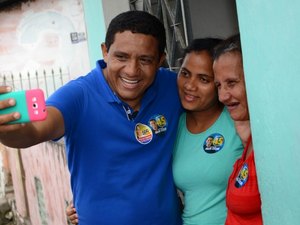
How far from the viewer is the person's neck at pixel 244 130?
5.41 feet

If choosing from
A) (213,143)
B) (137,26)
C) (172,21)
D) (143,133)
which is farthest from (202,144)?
(172,21)

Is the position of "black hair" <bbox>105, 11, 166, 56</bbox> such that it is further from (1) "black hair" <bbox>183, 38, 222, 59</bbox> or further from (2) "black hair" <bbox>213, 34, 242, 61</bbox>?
(2) "black hair" <bbox>213, 34, 242, 61</bbox>

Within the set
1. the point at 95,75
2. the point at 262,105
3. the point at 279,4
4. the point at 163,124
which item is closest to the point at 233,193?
the point at 262,105

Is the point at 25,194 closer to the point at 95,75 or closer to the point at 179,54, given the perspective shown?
the point at 179,54

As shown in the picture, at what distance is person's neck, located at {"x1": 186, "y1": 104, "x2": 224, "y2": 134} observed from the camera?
1.92m

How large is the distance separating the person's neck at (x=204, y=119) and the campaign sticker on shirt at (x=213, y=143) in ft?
0.26

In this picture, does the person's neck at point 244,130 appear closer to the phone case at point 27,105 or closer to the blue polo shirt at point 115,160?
the blue polo shirt at point 115,160

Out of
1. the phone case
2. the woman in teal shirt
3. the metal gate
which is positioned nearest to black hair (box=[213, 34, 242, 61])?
the woman in teal shirt

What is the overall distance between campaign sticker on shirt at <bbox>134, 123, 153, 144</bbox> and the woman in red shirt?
41 cm

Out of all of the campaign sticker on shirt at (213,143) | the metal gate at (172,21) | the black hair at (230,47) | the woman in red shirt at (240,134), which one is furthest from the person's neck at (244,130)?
the metal gate at (172,21)

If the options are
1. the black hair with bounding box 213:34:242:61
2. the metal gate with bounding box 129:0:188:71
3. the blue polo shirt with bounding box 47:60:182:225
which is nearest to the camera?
the black hair with bounding box 213:34:242:61

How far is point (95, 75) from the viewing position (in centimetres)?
→ 189

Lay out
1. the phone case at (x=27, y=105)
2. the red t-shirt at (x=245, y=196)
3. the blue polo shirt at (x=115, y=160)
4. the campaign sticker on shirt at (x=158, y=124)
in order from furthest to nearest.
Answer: the campaign sticker on shirt at (x=158, y=124)
the blue polo shirt at (x=115, y=160)
the red t-shirt at (x=245, y=196)
the phone case at (x=27, y=105)

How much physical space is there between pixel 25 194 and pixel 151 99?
6664 millimetres
